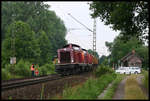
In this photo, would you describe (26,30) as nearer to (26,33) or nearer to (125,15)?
(26,33)

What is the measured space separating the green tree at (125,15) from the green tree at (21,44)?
32681 mm

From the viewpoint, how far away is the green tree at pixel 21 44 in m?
54.6

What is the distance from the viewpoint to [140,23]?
21734 millimetres

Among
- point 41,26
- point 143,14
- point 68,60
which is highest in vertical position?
point 41,26

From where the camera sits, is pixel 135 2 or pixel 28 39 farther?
pixel 28 39

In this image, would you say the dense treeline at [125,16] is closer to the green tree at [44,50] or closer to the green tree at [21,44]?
the green tree at [21,44]

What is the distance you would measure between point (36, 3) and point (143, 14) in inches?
2086

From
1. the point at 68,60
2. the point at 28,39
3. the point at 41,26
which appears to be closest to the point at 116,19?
the point at 68,60

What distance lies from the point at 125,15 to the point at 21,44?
40983 mm

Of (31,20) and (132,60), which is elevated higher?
(31,20)

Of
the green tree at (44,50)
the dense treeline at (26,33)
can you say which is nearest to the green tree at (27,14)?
the dense treeline at (26,33)

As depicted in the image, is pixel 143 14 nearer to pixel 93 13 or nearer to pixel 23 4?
pixel 93 13

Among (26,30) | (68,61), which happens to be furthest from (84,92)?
(26,30)

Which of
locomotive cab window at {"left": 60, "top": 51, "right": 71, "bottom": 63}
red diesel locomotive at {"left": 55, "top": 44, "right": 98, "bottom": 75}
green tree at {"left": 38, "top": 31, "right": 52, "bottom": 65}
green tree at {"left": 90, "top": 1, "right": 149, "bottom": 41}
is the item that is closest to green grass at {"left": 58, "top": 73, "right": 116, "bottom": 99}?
green tree at {"left": 90, "top": 1, "right": 149, "bottom": 41}
